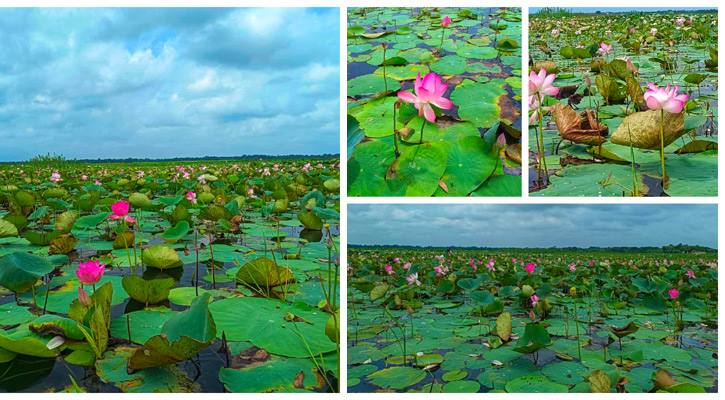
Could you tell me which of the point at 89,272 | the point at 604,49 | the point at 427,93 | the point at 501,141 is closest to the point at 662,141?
the point at 501,141

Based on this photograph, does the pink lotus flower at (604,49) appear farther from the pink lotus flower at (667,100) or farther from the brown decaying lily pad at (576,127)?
the pink lotus flower at (667,100)

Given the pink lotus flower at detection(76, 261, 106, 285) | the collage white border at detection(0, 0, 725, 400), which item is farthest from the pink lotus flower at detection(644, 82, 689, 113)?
the pink lotus flower at detection(76, 261, 106, 285)

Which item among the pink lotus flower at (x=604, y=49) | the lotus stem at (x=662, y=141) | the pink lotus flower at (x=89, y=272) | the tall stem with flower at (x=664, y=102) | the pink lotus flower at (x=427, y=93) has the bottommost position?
the pink lotus flower at (x=89, y=272)

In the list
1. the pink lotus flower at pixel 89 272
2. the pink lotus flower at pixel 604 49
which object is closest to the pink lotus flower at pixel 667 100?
the pink lotus flower at pixel 604 49

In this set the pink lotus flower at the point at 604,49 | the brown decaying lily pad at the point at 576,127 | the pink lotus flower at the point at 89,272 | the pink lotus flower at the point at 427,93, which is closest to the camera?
the pink lotus flower at the point at 427,93

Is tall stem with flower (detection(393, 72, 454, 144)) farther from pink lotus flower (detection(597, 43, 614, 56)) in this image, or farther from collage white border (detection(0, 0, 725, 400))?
pink lotus flower (detection(597, 43, 614, 56))
